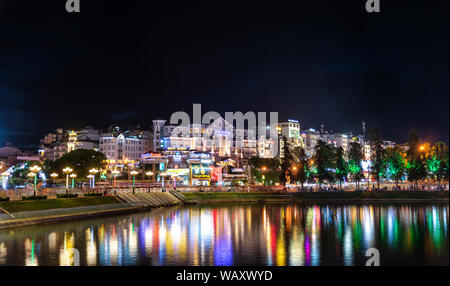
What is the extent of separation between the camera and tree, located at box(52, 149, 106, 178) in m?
114

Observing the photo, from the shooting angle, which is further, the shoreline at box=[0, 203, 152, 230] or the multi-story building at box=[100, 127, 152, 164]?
the multi-story building at box=[100, 127, 152, 164]

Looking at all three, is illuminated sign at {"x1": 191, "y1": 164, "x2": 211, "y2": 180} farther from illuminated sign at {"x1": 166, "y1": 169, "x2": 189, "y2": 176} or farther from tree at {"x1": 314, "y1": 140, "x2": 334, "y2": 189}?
tree at {"x1": 314, "y1": 140, "x2": 334, "y2": 189}

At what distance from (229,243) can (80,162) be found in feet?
302

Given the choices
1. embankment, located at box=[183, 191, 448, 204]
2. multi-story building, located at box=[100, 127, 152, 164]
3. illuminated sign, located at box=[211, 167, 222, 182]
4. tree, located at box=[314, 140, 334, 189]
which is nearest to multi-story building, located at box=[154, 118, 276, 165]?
multi-story building, located at box=[100, 127, 152, 164]

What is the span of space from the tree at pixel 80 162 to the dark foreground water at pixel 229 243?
2769 inches

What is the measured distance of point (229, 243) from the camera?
32844 mm

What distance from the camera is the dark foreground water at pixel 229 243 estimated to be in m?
26.2

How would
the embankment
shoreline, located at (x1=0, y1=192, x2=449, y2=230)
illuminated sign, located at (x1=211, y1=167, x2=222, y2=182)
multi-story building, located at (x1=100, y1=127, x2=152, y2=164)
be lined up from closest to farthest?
shoreline, located at (x1=0, y1=192, x2=449, y2=230) < the embankment < illuminated sign, located at (x1=211, y1=167, x2=222, y2=182) < multi-story building, located at (x1=100, y1=127, x2=152, y2=164)

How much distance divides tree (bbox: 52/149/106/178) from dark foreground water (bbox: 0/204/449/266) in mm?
70325

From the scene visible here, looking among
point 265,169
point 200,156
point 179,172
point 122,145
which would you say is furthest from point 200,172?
point 122,145

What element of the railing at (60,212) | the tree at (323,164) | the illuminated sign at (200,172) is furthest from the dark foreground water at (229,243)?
the illuminated sign at (200,172)

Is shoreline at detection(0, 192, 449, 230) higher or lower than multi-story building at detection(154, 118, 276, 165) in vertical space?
lower

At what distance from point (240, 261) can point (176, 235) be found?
12.5 m

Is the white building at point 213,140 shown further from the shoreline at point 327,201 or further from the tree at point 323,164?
the shoreline at point 327,201
